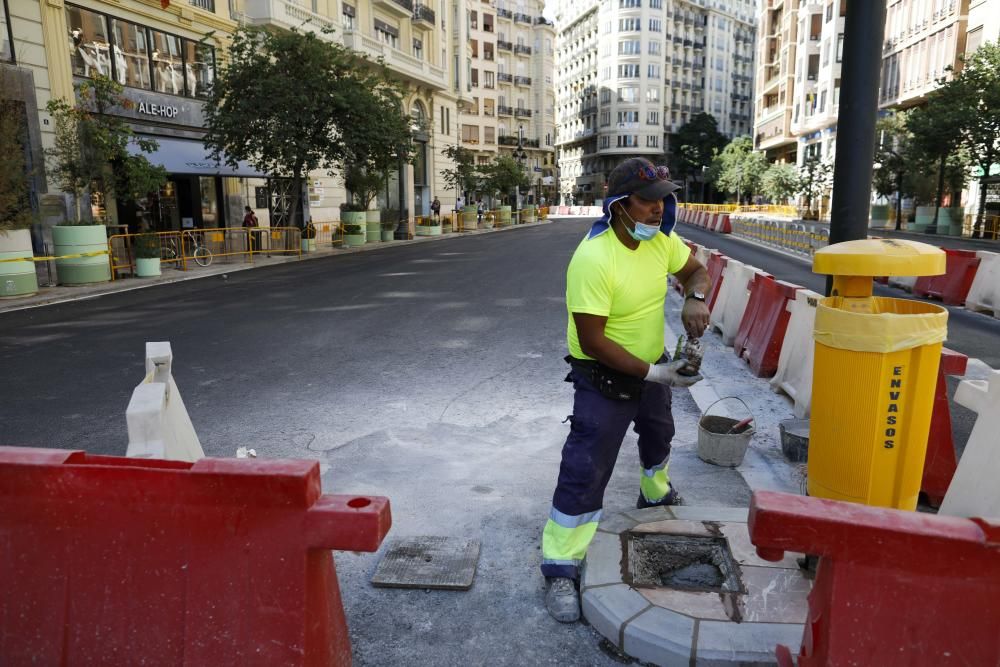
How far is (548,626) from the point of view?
3.05 m

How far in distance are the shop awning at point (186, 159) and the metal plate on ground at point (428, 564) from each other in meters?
21.5

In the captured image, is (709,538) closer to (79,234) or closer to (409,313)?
(409,313)

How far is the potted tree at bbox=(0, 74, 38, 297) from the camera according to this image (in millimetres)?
14062

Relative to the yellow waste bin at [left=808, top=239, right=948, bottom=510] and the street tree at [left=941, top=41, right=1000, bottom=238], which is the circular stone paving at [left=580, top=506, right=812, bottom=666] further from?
the street tree at [left=941, top=41, right=1000, bottom=238]

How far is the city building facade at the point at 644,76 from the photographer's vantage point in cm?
10119

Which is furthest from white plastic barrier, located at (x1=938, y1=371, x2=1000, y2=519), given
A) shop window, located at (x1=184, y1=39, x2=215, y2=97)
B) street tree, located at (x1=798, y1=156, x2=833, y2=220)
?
street tree, located at (x1=798, y1=156, x2=833, y2=220)

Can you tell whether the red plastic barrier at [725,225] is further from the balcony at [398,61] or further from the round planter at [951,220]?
the balcony at [398,61]

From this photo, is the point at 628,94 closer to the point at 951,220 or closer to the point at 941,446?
the point at 951,220

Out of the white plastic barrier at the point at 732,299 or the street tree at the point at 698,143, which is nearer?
the white plastic barrier at the point at 732,299

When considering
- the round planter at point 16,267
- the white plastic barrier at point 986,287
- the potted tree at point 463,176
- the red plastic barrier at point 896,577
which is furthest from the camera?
the potted tree at point 463,176

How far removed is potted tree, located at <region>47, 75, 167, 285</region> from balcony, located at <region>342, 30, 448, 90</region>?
1285 centimetres

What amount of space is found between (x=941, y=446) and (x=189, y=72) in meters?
26.1

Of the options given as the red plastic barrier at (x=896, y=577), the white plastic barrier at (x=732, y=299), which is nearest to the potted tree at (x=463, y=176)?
the white plastic barrier at (x=732, y=299)

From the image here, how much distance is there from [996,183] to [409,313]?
35.5m
